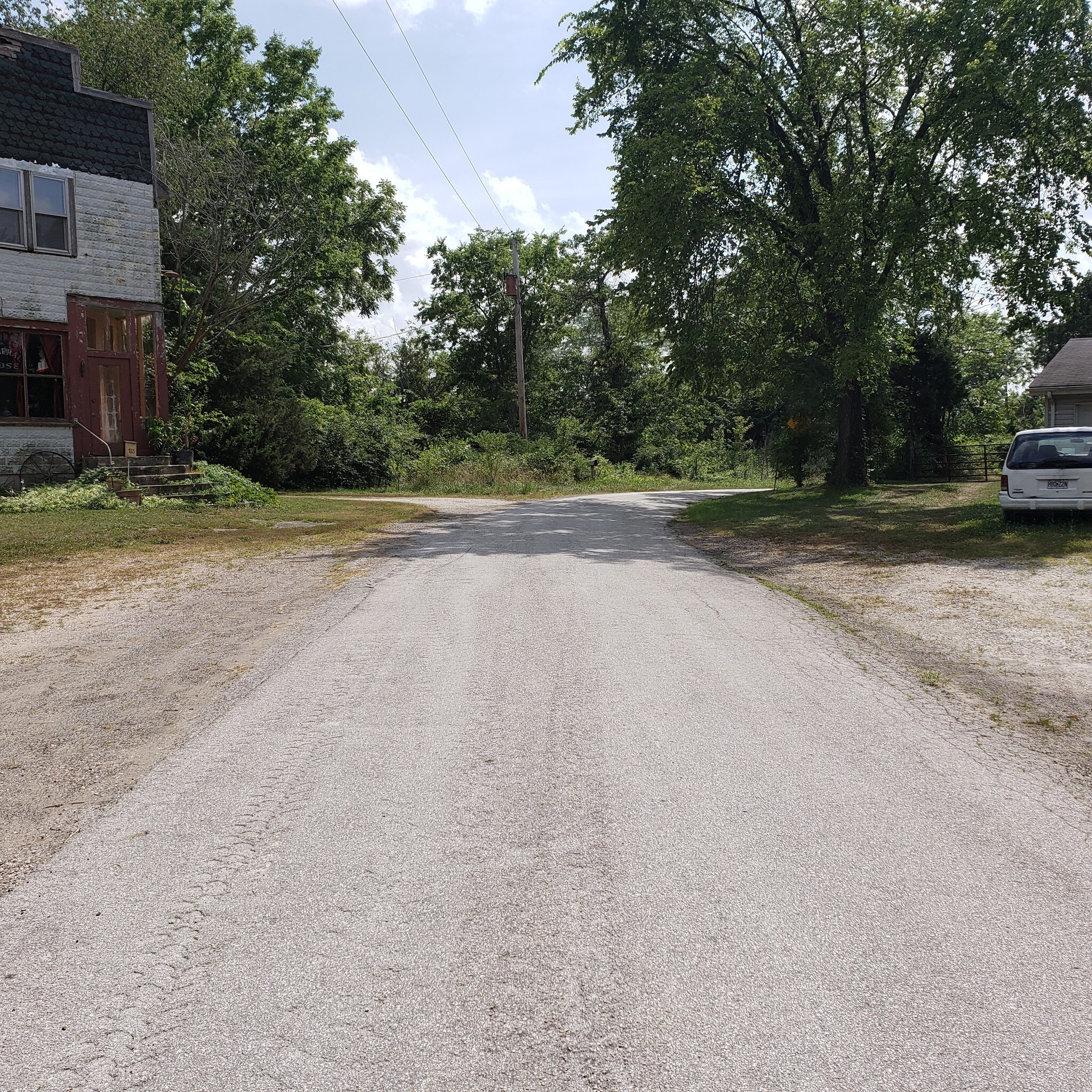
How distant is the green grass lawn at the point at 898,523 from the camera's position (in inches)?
548

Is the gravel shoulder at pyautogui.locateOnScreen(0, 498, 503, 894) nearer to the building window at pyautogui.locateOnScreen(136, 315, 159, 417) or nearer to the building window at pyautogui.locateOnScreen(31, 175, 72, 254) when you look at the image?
the building window at pyautogui.locateOnScreen(136, 315, 159, 417)

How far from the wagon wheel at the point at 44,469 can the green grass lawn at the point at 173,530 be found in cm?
310

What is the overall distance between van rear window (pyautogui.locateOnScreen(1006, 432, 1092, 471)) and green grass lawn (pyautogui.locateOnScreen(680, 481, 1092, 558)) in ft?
3.34

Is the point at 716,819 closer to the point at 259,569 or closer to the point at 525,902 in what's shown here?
the point at 525,902

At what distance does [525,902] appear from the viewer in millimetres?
3258

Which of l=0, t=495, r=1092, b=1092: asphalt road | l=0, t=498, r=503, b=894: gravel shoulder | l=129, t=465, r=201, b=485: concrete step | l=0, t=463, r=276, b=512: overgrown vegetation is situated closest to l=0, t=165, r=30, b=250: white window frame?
l=0, t=463, r=276, b=512: overgrown vegetation

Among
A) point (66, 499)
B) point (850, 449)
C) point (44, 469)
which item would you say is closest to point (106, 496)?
point (66, 499)

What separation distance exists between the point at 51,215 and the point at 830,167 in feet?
63.2

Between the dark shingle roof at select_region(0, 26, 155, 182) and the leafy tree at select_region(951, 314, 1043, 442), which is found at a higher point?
the dark shingle roof at select_region(0, 26, 155, 182)

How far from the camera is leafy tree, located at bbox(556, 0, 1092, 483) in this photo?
19344 mm

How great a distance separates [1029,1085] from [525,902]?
5.15 feet

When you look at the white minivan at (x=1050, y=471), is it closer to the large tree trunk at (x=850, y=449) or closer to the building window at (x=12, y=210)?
the large tree trunk at (x=850, y=449)

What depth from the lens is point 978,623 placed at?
27.8 ft

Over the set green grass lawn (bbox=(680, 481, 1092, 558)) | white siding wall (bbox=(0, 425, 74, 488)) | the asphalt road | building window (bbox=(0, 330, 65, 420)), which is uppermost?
building window (bbox=(0, 330, 65, 420))
